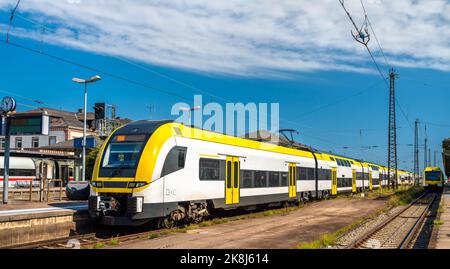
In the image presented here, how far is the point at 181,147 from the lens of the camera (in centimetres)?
1482

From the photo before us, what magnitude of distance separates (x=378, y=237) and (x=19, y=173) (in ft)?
99.5

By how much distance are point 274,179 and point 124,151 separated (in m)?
10.0

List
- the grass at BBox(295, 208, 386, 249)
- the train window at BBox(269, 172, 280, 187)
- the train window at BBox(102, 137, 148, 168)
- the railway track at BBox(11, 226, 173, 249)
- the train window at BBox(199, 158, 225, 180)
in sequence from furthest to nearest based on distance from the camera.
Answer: the train window at BBox(269, 172, 280, 187), the train window at BBox(199, 158, 225, 180), the train window at BBox(102, 137, 148, 168), the railway track at BBox(11, 226, 173, 249), the grass at BBox(295, 208, 386, 249)

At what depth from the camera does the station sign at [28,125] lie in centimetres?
1873

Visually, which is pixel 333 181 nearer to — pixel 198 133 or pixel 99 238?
pixel 198 133

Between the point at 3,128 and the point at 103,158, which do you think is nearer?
the point at 103,158

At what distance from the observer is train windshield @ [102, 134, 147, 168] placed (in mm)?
13844

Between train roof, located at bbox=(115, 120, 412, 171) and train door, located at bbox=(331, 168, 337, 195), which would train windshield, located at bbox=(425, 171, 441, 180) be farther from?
train roof, located at bbox=(115, 120, 412, 171)

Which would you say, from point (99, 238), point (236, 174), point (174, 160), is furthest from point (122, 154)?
point (236, 174)

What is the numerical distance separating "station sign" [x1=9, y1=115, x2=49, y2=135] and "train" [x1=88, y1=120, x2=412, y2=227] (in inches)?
215

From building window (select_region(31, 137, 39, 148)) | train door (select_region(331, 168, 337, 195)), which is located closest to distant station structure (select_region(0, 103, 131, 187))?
building window (select_region(31, 137, 39, 148))

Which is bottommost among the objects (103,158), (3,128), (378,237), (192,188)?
(378,237)
